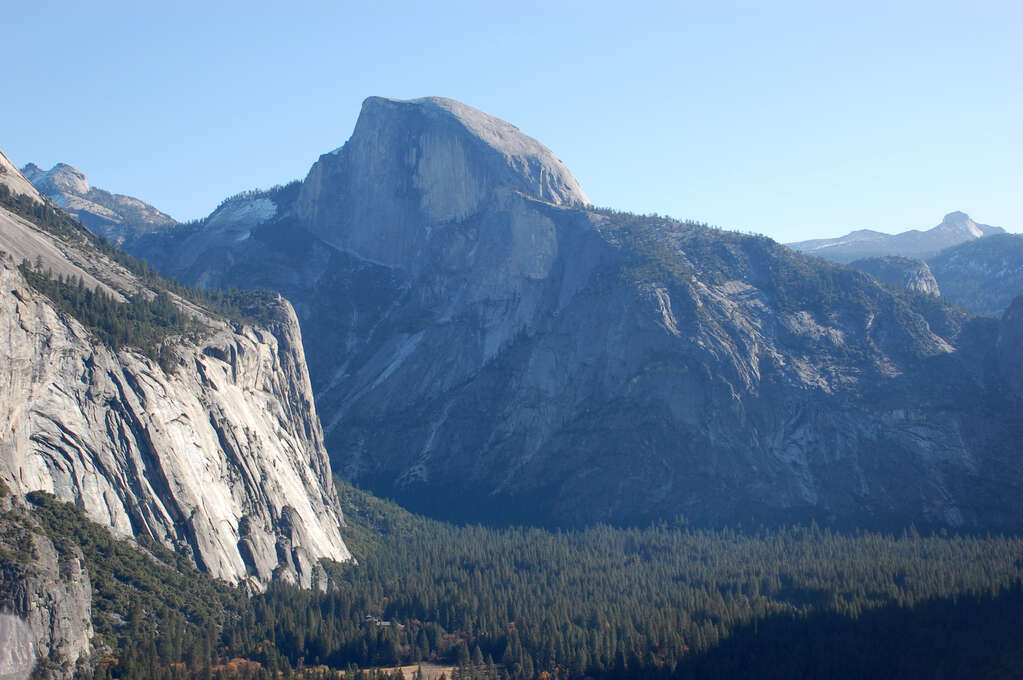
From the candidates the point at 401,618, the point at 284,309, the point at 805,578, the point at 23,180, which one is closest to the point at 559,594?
the point at 401,618

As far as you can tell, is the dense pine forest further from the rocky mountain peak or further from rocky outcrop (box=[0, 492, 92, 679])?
the rocky mountain peak

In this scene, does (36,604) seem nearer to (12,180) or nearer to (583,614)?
(583,614)

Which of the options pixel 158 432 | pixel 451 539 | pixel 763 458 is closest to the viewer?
pixel 158 432

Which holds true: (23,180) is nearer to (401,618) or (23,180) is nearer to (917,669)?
(401,618)

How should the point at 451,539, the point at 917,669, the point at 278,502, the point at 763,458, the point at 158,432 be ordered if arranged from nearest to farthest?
the point at 917,669 < the point at 158,432 < the point at 278,502 < the point at 451,539 < the point at 763,458

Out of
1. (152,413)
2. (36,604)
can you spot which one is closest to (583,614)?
(152,413)

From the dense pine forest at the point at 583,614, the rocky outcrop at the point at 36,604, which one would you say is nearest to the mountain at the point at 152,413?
the dense pine forest at the point at 583,614
